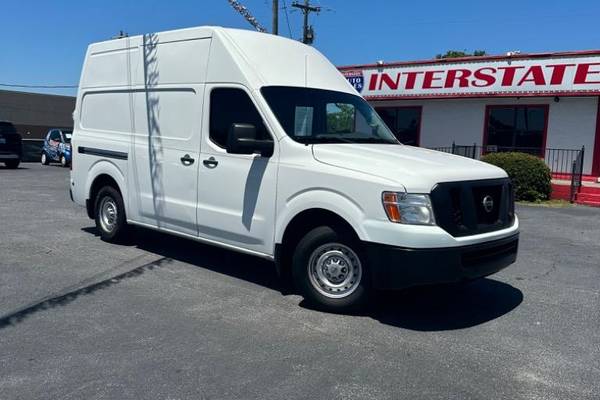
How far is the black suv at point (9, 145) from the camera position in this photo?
2277 cm

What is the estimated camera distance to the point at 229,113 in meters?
6.05

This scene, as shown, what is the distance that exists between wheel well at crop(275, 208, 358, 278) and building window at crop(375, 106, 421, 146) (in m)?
16.3

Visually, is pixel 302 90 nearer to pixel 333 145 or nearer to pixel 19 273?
pixel 333 145

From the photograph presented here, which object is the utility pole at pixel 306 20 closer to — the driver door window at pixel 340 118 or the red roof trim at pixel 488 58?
the red roof trim at pixel 488 58

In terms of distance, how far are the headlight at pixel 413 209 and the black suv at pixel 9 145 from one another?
22.1 m

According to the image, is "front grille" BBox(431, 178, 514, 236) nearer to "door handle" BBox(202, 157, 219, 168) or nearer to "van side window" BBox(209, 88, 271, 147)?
"van side window" BBox(209, 88, 271, 147)

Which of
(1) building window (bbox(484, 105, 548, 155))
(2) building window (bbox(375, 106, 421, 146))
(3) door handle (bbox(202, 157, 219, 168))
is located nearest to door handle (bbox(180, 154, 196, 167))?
(3) door handle (bbox(202, 157, 219, 168))

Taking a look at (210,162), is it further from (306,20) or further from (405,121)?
(306,20)

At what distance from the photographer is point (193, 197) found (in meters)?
6.37

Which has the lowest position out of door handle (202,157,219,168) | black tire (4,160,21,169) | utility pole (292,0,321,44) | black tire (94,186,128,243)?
black tire (4,160,21,169)

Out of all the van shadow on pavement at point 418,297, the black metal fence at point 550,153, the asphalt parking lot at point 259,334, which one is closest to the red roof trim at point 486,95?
the black metal fence at point 550,153

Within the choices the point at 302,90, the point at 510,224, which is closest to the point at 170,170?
the point at 302,90

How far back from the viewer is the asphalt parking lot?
374 cm

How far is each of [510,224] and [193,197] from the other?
→ 11.1 ft
